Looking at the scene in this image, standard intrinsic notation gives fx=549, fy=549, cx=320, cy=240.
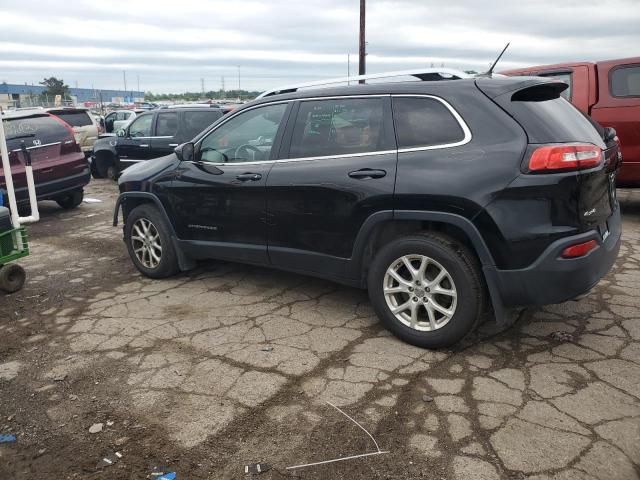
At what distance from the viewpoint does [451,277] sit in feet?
11.2

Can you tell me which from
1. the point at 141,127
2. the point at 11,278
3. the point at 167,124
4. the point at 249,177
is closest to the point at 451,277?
the point at 249,177

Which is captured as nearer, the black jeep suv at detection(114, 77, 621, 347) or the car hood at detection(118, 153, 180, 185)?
the black jeep suv at detection(114, 77, 621, 347)

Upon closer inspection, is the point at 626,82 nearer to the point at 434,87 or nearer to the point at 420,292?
the point at 434,87

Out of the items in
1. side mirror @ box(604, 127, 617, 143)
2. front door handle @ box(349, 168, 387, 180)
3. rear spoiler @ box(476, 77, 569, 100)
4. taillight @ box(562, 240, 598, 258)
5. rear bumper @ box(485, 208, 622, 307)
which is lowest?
rear bumper @ box(485, 208, 622, 307)

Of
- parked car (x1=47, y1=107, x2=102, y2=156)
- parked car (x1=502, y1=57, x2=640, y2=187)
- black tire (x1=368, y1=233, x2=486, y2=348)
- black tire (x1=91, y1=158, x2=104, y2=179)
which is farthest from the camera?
parked car (x1=47, y1=107, x2=102, y2=156)

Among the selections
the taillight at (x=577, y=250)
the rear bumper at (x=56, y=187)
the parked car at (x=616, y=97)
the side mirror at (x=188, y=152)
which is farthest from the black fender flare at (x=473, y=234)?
the rear bumper at (x=56, y=187)

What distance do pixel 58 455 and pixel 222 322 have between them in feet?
5.58

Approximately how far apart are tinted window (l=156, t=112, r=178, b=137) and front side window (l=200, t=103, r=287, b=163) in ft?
20.6

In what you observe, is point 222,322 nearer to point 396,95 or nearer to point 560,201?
point 396,95

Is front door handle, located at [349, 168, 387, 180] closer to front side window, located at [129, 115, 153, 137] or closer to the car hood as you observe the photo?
the car hood

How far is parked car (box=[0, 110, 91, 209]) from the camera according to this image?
7834 mm

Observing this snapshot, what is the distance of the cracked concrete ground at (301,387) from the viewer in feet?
8.49

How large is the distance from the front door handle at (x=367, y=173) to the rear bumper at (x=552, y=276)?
0.93m

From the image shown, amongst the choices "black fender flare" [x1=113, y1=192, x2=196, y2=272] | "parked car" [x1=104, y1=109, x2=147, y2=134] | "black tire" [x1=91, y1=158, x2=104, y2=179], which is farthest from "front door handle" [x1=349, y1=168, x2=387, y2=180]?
"parked car" [x1=104, y1=109, x2=147, y2=134]
